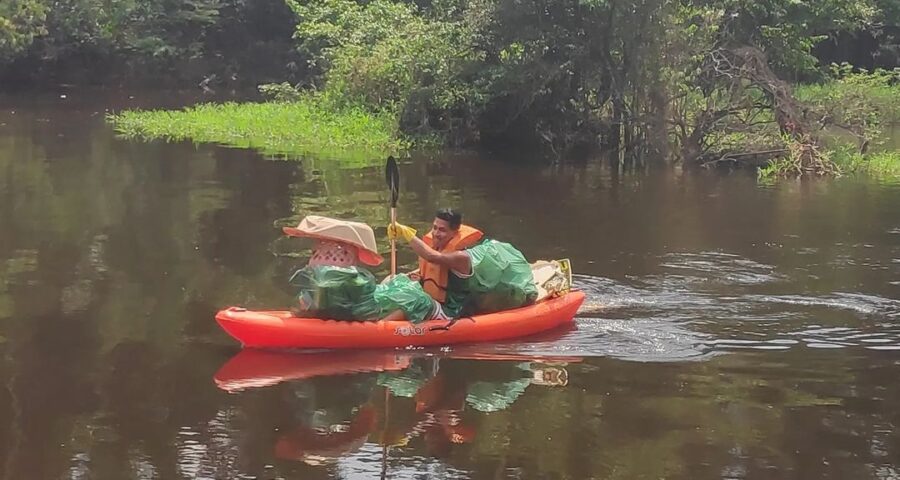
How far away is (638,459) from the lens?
6000 mm

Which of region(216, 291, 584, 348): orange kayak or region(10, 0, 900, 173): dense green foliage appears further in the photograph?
region(10, 0, 900, 173): dense green foliage

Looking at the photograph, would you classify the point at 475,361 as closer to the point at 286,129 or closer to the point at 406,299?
the point at 406,299

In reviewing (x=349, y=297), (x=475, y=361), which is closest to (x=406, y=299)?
(x=349, y=297)

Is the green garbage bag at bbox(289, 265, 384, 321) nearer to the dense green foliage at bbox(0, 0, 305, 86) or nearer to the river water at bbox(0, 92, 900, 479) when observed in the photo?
the river water at bbox(0, 92, 900, 479)

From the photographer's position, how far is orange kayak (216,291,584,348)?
25.1 ft

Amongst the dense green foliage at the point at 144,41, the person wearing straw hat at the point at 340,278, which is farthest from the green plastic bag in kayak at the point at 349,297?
the dense green foliage at the point at 144,41

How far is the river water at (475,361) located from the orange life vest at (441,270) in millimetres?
581

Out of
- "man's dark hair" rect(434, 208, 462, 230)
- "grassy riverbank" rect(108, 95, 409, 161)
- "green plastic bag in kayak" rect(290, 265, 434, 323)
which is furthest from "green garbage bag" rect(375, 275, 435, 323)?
"grassy riverbank" rect(108, 95, 409, 161)

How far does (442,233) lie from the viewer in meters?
8.27

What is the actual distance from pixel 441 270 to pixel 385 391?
1.44 metres

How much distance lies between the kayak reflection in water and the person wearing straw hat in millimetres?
502

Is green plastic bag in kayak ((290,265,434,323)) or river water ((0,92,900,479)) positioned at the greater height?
green plastic bag in kayak ((290,265,434,323))

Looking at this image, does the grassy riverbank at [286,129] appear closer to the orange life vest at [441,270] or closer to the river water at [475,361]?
the river water at [475,361]

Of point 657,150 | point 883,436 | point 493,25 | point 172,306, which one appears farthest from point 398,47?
point 883,436
